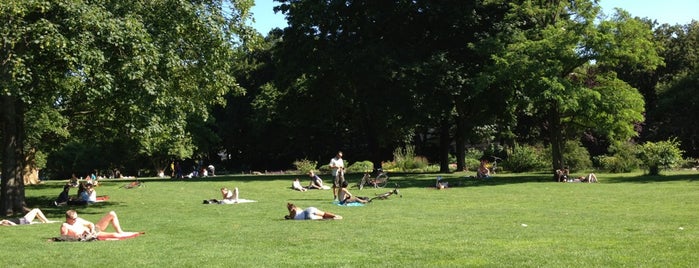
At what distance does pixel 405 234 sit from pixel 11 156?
571 inches

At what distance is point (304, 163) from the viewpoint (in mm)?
52031

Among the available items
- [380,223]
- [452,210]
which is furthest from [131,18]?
[452,210]

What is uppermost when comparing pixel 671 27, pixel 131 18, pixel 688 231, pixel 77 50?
pixel 671 27

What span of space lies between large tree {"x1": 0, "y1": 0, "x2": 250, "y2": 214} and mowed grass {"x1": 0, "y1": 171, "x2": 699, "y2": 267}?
2.91m

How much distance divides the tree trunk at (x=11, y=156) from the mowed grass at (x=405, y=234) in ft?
4.24

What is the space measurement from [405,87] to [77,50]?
2340 centimetres

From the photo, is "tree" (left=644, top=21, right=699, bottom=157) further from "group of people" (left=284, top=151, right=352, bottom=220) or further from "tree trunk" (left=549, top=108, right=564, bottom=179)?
"group of people" (left=284, top=151, right=352, bottom=220)

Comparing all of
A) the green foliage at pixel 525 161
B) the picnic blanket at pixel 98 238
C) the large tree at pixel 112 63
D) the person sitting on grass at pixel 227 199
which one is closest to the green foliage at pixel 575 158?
the green foliage at pixel 525 161

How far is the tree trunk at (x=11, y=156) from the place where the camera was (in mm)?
20516

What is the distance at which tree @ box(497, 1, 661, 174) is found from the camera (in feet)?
106

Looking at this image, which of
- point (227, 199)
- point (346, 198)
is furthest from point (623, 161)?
point (227, 199)

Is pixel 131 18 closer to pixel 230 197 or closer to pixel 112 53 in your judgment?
pixel 112 53

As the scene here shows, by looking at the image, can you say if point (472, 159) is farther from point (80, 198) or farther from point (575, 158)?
point (80, 198)

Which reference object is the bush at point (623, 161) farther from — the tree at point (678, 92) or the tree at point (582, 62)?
the tree at point (582, 62)
